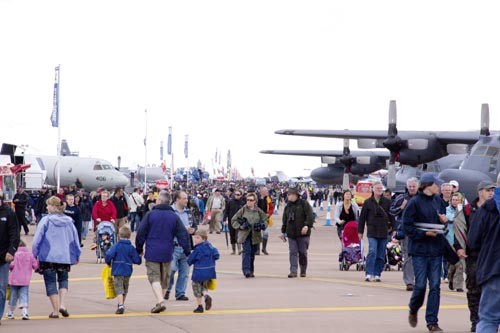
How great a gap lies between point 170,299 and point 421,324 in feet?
14.2

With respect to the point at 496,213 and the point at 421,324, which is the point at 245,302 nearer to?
the point at 421,324

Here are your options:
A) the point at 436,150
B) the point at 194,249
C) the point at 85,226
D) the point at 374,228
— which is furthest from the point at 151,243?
the point at 436,150

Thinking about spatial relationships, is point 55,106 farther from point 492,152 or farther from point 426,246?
point 426,246

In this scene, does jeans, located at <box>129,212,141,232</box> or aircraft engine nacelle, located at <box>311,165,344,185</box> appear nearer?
jeans, located at <box>129,212,141,232</box>

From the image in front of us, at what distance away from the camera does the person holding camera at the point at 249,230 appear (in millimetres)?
18219

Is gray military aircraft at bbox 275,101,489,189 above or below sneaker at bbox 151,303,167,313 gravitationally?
above

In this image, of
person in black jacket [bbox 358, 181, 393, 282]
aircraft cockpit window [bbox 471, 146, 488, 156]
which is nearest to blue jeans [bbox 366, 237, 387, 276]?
person in black jacket [bbox 358, 181, 393, 282]

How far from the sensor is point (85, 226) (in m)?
32.1

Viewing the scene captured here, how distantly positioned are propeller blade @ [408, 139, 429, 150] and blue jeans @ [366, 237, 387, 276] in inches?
945

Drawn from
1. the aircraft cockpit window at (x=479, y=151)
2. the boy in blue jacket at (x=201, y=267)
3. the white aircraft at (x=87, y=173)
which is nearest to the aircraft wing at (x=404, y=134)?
the aircraft cockpit window at (x=479, y=151)

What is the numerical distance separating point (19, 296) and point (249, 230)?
6.53m

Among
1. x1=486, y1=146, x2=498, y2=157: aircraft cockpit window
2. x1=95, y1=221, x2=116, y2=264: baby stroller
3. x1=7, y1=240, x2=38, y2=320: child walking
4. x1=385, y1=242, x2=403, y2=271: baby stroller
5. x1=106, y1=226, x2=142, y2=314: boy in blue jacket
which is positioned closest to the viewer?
x1=7, y1=240, x2=38, y2=320: child walking

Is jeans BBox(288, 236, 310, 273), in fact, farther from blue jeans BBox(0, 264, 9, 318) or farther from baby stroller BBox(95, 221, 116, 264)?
blue jeans BBox(0, 264, 9, 318)

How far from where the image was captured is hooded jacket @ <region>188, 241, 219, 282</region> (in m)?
13.3
